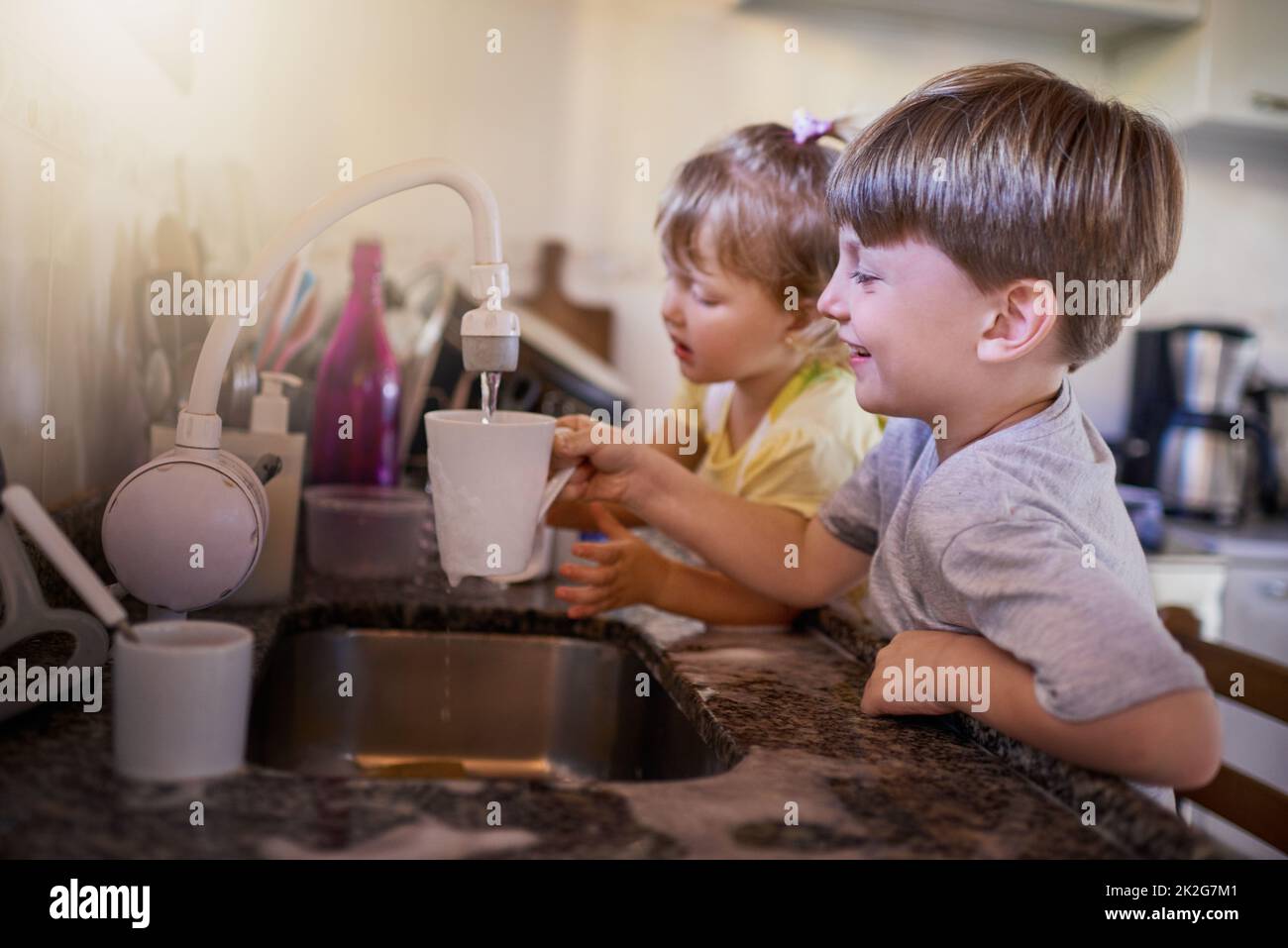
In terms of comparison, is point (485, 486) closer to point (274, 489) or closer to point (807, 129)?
point (274, 489)

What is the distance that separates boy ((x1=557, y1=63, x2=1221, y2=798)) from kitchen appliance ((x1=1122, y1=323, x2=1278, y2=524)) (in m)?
1.91

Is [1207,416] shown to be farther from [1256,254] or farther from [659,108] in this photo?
[659,108]

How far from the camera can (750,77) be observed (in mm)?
2604

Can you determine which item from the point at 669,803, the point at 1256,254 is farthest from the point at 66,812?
the point at 1256,254

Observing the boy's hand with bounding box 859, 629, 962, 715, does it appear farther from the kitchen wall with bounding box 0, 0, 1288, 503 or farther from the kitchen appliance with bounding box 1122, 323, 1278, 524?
the kitchen appliance with bounding box 1122, 323, 1278, 524

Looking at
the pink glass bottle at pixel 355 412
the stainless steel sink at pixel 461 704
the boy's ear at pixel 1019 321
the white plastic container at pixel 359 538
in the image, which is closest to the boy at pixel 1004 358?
the boy's ear at pixel 1019 321

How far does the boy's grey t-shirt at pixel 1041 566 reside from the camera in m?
0.67

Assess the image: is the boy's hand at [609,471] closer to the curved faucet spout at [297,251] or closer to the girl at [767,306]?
the girl at [767,306]

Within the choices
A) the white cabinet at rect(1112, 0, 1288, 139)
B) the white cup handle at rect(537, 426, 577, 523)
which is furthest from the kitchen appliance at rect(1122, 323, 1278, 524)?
the white cup handle at rect(537, 426, 577, 523)

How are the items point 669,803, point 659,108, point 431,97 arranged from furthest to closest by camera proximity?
point 659,108 → point 431,97 → point 669,803

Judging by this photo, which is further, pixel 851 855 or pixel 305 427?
pixel 305 427

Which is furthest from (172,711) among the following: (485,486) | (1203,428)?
(1203,428)
